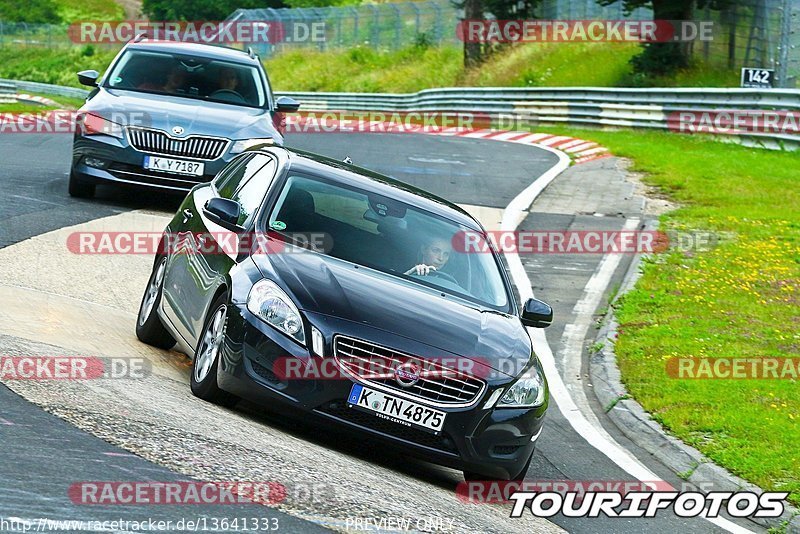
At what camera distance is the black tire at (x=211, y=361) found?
730 centimetres

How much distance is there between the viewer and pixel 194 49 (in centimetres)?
1587

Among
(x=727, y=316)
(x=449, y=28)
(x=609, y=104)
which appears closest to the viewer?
(x=727, y=316)

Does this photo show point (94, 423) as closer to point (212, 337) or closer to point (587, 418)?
point (212, 337)

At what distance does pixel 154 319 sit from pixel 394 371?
8.79 ft

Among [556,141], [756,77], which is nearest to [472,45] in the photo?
[556,141]

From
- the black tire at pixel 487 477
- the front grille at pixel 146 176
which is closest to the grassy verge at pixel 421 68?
the front grille at pixel 146 176

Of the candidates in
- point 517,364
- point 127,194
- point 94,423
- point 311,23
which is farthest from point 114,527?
point 311,23

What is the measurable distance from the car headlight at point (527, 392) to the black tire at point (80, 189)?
847 centimetres

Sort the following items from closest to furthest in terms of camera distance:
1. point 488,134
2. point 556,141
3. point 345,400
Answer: point 345,400 → point 556,141 → point 488,134

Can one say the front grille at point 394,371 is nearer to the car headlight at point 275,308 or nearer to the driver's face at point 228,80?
the car headlight at point 275,308

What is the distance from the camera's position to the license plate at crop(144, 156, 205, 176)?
14.0 m

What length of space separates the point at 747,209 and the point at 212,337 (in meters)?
12.5

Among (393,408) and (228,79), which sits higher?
(228,79)

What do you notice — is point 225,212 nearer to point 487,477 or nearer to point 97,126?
point 487,477
